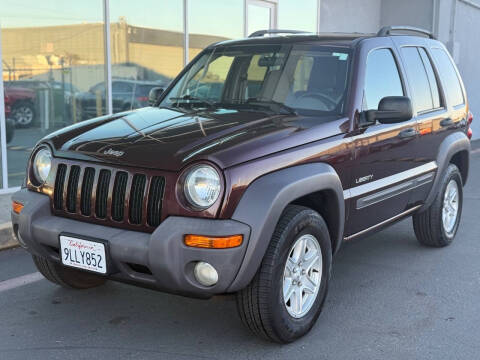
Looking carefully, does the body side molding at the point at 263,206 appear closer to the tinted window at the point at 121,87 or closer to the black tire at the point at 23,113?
the black tire at the point at 23,113

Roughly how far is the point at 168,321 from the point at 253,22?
8.34 m

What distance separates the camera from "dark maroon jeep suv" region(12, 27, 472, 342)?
304cm

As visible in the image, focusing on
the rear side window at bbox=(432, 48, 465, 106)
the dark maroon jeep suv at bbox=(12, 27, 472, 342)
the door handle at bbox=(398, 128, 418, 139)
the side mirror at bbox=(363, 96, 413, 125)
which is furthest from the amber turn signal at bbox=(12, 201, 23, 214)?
the rear side window at bbox=(432, 48, 465, 106)

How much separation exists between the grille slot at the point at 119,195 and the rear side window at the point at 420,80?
2.54m

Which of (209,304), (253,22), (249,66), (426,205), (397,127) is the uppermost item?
(253,22)

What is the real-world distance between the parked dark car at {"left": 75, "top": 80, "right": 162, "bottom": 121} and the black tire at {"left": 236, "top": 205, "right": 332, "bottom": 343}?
5.65 metres

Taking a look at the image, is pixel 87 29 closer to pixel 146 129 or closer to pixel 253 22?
pixel 253 22

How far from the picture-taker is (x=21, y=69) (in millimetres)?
7500

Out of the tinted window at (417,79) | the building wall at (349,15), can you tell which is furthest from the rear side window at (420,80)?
the building wall at (349,15)

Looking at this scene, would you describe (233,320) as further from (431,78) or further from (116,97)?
(116,97)

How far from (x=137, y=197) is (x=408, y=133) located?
2.26 meters

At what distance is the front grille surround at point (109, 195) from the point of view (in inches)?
123

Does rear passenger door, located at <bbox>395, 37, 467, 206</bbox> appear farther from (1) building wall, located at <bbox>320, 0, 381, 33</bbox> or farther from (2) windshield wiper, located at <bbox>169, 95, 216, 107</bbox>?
(1) building wall, located at <bbox>320, 0, 381, 33</bbox>

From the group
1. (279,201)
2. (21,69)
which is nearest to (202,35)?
(21,69)
